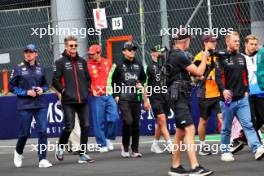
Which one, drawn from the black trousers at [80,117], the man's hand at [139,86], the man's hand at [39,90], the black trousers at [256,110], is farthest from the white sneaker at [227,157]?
the man's hand at [39,90]

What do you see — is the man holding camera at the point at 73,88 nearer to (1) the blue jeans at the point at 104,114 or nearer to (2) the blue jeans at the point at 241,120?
(1) the blue jeans at the point at 104,114

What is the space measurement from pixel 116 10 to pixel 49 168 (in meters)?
10.9

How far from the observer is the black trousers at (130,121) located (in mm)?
13898

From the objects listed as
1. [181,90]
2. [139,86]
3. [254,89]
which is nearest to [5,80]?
[139,86]

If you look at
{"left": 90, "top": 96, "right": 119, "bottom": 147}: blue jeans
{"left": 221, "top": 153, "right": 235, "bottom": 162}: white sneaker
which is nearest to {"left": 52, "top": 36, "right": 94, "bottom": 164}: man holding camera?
{"left": 90, "top": 96, "right": 119, "bottom": 147}: blue jeans

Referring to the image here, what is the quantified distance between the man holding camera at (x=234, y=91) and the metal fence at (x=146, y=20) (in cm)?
506

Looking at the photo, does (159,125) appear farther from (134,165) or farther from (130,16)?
(130,16)

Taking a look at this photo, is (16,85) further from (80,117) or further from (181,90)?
(181,90)

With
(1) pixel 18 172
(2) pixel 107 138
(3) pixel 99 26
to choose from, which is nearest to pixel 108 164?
(1) pixel 18 172

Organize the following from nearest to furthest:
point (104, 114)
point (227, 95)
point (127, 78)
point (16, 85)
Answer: point (227, 95) < point (16, 85) < point (127, 78) < point (104, 114)

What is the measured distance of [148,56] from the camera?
20266 mm

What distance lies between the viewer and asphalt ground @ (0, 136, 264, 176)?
1141cm

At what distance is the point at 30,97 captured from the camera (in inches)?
509

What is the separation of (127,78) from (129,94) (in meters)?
0.28
